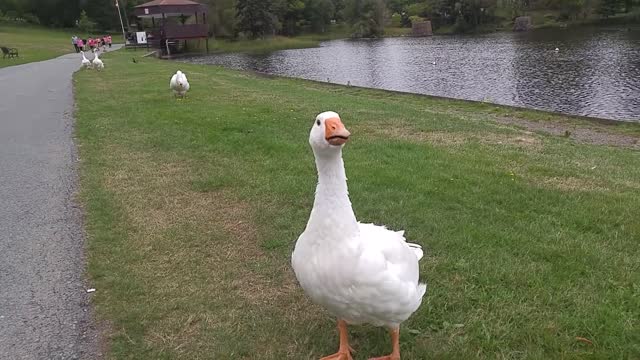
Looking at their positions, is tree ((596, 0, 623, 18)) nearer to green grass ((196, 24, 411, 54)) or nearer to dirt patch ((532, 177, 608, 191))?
green grass ((196, 24, 411, 54))

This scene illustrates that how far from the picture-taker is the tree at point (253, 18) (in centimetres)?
7538

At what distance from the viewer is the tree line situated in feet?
256

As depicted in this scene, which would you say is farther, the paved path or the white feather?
the paved path

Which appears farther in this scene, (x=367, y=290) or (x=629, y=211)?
(x=629, y=211)

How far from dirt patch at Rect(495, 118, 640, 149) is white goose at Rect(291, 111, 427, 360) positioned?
10.2 m

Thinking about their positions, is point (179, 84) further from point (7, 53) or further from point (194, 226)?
point (7, 53)

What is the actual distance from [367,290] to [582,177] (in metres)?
5.64

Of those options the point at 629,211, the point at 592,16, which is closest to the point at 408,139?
the point at 629,211

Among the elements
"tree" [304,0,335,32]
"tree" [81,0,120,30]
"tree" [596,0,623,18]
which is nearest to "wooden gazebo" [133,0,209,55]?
"tree" [81,0,120,30]

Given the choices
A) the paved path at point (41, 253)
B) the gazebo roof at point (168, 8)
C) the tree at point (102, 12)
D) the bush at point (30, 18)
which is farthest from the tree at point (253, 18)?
the paved path at point (41, 253)

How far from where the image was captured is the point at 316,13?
327ft

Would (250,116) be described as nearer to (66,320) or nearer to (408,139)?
(408,139)

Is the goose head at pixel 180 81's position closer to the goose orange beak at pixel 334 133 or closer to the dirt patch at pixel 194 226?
the dirt patch at pixel 194 226

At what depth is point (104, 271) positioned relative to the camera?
16.1 ft
